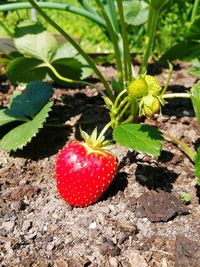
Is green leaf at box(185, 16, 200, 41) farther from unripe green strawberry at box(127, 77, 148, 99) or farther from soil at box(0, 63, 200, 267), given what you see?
unripe green strawberry at box(127, 77, 148, 99)

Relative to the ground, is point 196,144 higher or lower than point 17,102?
lower


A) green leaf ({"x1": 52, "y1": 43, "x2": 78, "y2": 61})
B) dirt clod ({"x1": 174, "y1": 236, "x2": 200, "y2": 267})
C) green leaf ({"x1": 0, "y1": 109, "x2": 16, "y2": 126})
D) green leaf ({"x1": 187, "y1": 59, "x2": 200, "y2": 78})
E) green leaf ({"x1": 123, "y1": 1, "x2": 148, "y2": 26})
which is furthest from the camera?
green leaf ({"x1": 123, "y1": 1, "x2": 148, "y2": 26})

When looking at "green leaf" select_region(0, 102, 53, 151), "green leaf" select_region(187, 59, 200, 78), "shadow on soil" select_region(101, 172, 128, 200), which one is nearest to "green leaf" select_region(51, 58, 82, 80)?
"green leaf" select_region(0, 102, 53, 151)

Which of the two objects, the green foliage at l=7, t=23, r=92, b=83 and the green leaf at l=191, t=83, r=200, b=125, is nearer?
the green leaf at l=191, t=83, r=200, b=125

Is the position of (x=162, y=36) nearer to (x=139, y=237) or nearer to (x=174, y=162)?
(x=174, y=162)

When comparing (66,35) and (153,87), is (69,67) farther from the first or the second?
(153,87)

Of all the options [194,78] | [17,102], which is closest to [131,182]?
[17,102]
